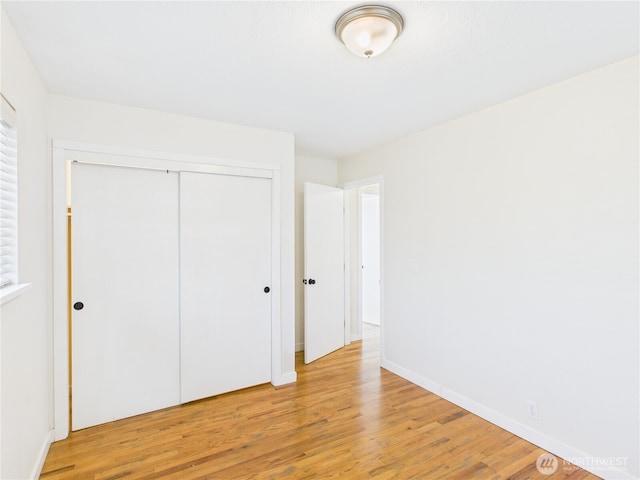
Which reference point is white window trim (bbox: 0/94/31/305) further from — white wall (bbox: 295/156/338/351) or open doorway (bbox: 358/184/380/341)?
→ open doorway (bbox: 358/184/380/341)

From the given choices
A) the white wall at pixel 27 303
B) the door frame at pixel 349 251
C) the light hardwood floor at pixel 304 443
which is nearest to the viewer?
the white wall at pixel 27 303

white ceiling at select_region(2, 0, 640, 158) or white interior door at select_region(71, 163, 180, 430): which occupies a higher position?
white ceiling at select_region(2, 0, 640, 158)

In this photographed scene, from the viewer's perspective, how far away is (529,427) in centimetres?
239

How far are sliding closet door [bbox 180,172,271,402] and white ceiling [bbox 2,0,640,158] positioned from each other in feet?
2.49

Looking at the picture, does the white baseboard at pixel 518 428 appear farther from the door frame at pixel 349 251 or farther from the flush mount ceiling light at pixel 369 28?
the flush mount ceiling light at pixel 369 28

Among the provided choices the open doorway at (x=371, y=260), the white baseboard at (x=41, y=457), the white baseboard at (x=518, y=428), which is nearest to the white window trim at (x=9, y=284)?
the white baseboard at (x=41, y=457)

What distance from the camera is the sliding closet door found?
2.94 metres

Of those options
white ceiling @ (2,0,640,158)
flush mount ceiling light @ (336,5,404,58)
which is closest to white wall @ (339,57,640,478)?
white ceiling @ (2,0,640,158)

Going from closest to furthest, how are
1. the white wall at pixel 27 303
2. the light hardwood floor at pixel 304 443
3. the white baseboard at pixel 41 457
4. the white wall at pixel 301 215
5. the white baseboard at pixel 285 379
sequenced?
the white wall at pixel 27 303 → the white baseboard at pixel 41 457 → the light hardwood floor at pixel 304 443 → the white baseboard at pixel 285 379 → the white wall at pixel 301 215

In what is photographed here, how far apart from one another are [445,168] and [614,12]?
158 centimetres

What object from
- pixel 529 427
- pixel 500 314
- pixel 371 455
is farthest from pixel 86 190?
pixel 529 427

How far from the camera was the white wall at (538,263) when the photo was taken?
1976 millimetres

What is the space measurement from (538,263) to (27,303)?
10.8 feet

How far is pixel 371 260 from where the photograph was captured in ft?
18.9
